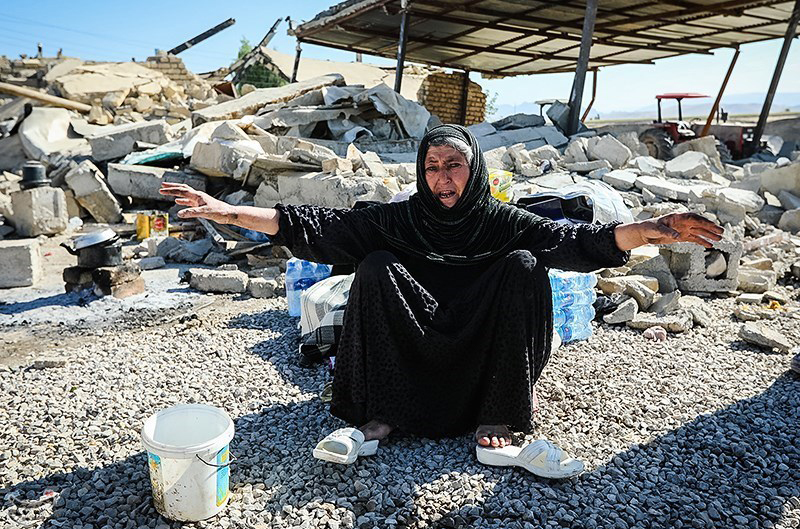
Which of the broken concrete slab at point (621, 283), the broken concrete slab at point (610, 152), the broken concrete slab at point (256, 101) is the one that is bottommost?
the broken concrete slab at point (621, 283)

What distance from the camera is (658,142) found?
1274 centimetres

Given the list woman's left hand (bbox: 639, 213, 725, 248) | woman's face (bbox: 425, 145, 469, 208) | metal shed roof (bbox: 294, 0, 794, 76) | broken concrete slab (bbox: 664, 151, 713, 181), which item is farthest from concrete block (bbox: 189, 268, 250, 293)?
metal shed roof (bbox: 294, 0, 794, 76)

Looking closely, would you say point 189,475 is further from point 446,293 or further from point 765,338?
point 765,338

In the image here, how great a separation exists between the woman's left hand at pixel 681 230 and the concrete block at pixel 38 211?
327 inches

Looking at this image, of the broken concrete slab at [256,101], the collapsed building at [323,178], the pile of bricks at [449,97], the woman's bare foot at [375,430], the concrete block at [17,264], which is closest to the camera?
the woman's bare foot at [375,430]

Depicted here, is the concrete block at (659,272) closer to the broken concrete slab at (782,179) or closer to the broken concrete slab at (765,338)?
the broken concrete slab at (765,338)

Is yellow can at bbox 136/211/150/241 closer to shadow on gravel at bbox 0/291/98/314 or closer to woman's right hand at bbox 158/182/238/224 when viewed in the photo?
shadow on gravel at bbox 0/291/98/314

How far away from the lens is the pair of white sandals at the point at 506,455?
2.62 m

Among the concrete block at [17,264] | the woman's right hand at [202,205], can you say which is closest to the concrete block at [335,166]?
the concrete block at [17,264]

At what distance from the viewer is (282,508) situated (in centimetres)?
242

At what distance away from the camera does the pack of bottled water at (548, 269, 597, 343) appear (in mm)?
4368

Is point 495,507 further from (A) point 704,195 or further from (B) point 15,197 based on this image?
(B) point 15,197

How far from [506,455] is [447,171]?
4.49 feet

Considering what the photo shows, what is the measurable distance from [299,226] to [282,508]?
128cm
